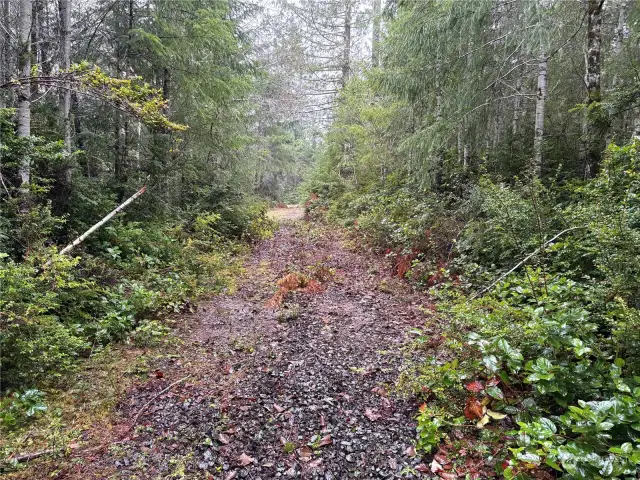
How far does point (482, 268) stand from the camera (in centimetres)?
574

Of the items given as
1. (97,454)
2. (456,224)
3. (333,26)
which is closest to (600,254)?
(456,224)

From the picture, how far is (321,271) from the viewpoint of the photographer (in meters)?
8.01

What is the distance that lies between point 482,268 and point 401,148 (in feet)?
13.0

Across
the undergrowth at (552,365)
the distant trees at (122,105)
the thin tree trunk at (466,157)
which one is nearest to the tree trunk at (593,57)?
the undergrowth at (552,365)

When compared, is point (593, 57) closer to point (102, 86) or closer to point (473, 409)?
point (473, 409)

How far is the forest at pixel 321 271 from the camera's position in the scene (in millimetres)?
2904

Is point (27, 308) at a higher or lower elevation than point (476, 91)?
lower

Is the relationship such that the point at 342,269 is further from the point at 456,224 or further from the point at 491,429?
the point at 491,429

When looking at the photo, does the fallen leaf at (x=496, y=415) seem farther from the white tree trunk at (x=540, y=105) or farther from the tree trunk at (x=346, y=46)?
the tree trunk at (x=346, y=46)

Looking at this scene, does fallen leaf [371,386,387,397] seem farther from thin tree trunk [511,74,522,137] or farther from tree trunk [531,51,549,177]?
thin tree trunk [511,74,522,137]

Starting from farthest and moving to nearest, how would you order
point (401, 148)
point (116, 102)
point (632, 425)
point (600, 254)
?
point (401, 148) → point (116, 102) → point (600, 254) → point (632, 425)

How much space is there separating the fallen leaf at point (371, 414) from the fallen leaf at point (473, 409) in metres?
0.81

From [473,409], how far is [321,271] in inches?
203

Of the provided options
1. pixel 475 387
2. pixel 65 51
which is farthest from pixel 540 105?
pixel 65 51
